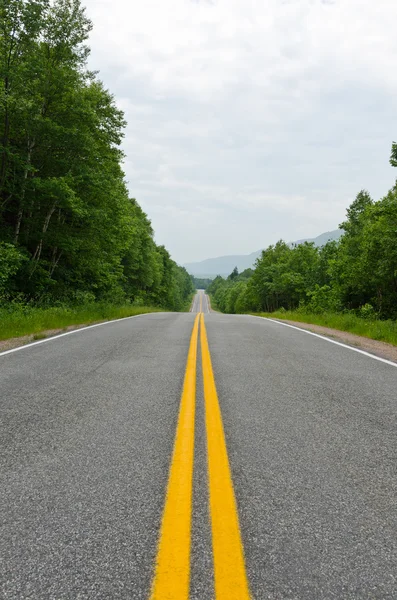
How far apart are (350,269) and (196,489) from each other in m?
30.8

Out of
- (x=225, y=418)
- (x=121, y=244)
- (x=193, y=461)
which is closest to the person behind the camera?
(x=193, y=461)

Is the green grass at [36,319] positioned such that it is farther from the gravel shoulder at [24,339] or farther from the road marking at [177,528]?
the road marking at [177,528]

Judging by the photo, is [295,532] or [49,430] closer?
[295,532]

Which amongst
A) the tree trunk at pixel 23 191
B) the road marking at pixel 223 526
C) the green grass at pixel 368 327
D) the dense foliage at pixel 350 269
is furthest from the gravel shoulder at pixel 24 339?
the dense foliage at pixel 350 269

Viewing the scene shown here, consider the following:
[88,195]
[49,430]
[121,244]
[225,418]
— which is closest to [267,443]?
[225,418]

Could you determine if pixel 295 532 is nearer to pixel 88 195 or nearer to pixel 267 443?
pixel 267 443

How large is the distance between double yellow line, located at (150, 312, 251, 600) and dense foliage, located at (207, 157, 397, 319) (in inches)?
741

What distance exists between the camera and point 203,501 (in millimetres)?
2227

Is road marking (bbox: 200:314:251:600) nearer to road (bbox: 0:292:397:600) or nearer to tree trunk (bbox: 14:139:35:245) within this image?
road (bbox: 0:292:397:600)

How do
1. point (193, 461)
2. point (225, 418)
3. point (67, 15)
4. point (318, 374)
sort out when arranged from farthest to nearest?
point (67, 15) → point (318, 374) → point (225, 418) → point (193, 461)

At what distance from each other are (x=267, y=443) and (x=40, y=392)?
295 cm

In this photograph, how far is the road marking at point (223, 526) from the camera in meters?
1.57

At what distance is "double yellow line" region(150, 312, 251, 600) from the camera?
1.57 meters

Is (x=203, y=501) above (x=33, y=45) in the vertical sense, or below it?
below
